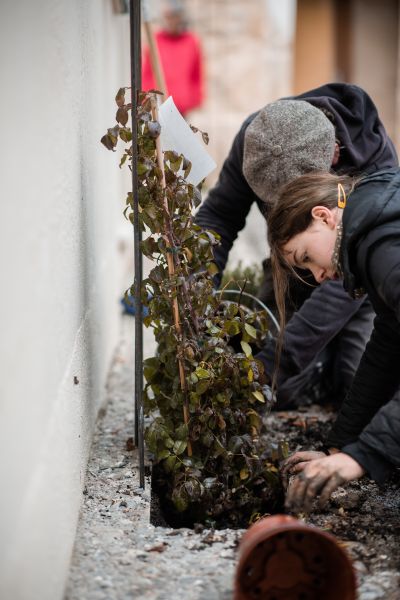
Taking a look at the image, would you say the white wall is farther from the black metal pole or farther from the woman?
the woman

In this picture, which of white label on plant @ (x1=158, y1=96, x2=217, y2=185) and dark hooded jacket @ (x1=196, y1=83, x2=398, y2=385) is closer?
white label on plant @ (x1=158, y1=96, x2=217, y2=185)

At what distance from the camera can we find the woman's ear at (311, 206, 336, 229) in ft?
7.13

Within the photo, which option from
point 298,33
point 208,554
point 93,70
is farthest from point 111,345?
point 298,33

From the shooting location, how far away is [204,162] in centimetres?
241

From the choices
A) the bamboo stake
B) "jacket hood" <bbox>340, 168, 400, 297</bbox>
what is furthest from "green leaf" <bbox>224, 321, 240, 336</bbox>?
"jacket hood" <bbox>340, 168, 400, 297</bbox>

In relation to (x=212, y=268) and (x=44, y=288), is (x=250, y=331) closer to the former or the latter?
(x=212, y=268)

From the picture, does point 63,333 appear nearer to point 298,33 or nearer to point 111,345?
point 111,345

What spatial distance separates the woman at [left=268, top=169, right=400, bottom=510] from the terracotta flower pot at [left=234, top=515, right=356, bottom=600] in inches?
6.1

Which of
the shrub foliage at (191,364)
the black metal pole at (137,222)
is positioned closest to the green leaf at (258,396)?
the shrub foliage at (191,364)

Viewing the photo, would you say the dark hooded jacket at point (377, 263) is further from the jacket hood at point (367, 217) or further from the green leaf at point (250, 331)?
the green leaf at point (250, 331)

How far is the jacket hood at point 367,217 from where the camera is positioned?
198cm

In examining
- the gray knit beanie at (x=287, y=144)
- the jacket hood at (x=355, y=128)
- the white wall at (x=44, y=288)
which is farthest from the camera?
the jacket hood at (x=355, y=128)

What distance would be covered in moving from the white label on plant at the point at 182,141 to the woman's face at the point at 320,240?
0.38 m

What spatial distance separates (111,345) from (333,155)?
158 cm
